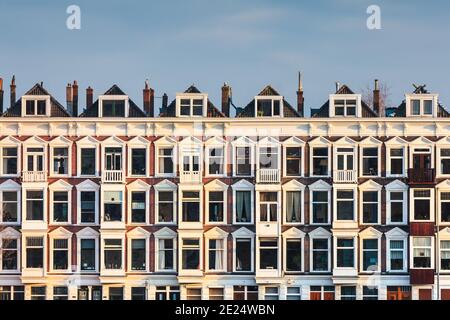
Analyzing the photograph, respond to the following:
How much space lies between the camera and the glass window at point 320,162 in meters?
7.92

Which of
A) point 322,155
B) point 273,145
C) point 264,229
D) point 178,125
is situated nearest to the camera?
point 178,125

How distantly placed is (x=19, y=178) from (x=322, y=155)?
289cm

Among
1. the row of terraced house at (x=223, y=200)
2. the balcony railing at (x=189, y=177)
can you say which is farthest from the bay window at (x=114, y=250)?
the balcony railing at (x=189, y=177)

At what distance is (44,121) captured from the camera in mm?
6723

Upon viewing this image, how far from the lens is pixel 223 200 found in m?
8.55

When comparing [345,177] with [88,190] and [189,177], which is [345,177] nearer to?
[189,177]

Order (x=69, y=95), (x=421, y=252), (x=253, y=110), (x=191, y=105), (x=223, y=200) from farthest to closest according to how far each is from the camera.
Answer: (x=223, y=200) < (x=421, y=252) < (x=191, y=105) < (x=253, y=110) < (x=69, y=95)

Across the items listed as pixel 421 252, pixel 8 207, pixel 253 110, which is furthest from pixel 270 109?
pixel 8 207

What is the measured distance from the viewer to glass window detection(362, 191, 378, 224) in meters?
7.57

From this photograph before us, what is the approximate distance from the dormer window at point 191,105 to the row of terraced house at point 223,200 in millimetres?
33

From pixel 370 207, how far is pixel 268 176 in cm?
116

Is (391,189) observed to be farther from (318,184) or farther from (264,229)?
(264,229)
